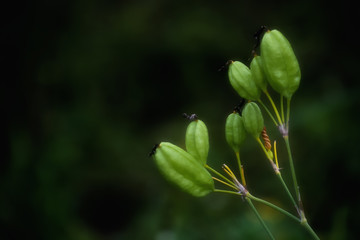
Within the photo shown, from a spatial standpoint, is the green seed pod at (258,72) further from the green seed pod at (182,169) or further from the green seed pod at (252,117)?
the green seed pod at (182,169)

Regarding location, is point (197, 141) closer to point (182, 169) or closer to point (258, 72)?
point (182, 169)

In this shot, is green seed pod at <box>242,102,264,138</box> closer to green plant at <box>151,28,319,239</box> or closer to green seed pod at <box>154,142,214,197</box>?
green plant at <box>151,28,319,239</box>

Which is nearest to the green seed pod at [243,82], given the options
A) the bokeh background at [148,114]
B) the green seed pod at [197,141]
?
the green seed pod at [197,141]

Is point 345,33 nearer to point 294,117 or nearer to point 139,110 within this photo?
point 294,117

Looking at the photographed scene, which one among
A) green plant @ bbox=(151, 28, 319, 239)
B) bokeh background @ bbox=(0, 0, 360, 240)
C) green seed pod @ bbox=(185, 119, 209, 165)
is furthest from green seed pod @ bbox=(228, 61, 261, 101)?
bokeh background @ bbox=(0, 0, 360, 240)

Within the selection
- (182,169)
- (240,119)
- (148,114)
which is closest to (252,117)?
(240,119)

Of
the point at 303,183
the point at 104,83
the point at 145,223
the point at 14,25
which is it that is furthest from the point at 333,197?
the point at 14,25
